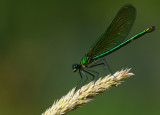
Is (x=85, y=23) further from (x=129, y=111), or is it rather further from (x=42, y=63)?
(x=129, y=111)

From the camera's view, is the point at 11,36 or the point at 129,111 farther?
the point at 11,36

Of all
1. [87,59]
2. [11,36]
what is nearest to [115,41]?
[87,59]

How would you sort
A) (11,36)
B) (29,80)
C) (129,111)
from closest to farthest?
1. (129,111)
2. (29,80)
3. (11,36)

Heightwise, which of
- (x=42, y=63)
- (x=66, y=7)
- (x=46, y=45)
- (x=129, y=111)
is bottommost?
(x=129, y=111)

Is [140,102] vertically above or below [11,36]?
below

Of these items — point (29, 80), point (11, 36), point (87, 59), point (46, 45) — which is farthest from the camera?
point (46, 45)

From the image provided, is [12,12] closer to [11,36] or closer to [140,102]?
[11,36]
